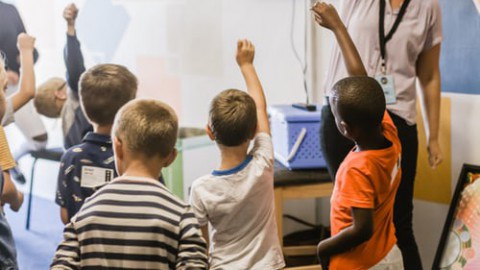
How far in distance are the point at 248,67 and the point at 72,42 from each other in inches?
45.9

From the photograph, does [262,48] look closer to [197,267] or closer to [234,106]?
[234,106]

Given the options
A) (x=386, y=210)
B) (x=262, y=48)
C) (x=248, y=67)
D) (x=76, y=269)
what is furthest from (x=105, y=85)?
(x=262, y=48)

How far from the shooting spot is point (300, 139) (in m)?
2.68

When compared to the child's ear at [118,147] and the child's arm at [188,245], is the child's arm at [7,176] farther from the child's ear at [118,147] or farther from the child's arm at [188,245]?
the child's arm at [188,245]

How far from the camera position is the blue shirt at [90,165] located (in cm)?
189

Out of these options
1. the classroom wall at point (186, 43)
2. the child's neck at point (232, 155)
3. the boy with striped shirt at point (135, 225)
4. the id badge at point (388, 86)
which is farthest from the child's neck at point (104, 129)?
the classroom wall at point (186, 43)

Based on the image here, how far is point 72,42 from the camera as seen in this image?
2.83m

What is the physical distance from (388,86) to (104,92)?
0.93 meters

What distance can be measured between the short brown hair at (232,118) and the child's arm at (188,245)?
1.23 feet

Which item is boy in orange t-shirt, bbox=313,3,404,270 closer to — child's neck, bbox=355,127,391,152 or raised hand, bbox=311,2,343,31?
child's neck, bbox=355,127,391,152

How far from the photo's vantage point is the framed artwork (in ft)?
8.22

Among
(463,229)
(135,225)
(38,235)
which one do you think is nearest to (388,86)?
(463,229)

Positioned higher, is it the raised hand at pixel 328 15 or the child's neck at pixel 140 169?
the raised hand at pixel 328 15

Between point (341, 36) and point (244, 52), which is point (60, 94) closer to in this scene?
point (244, 52)
